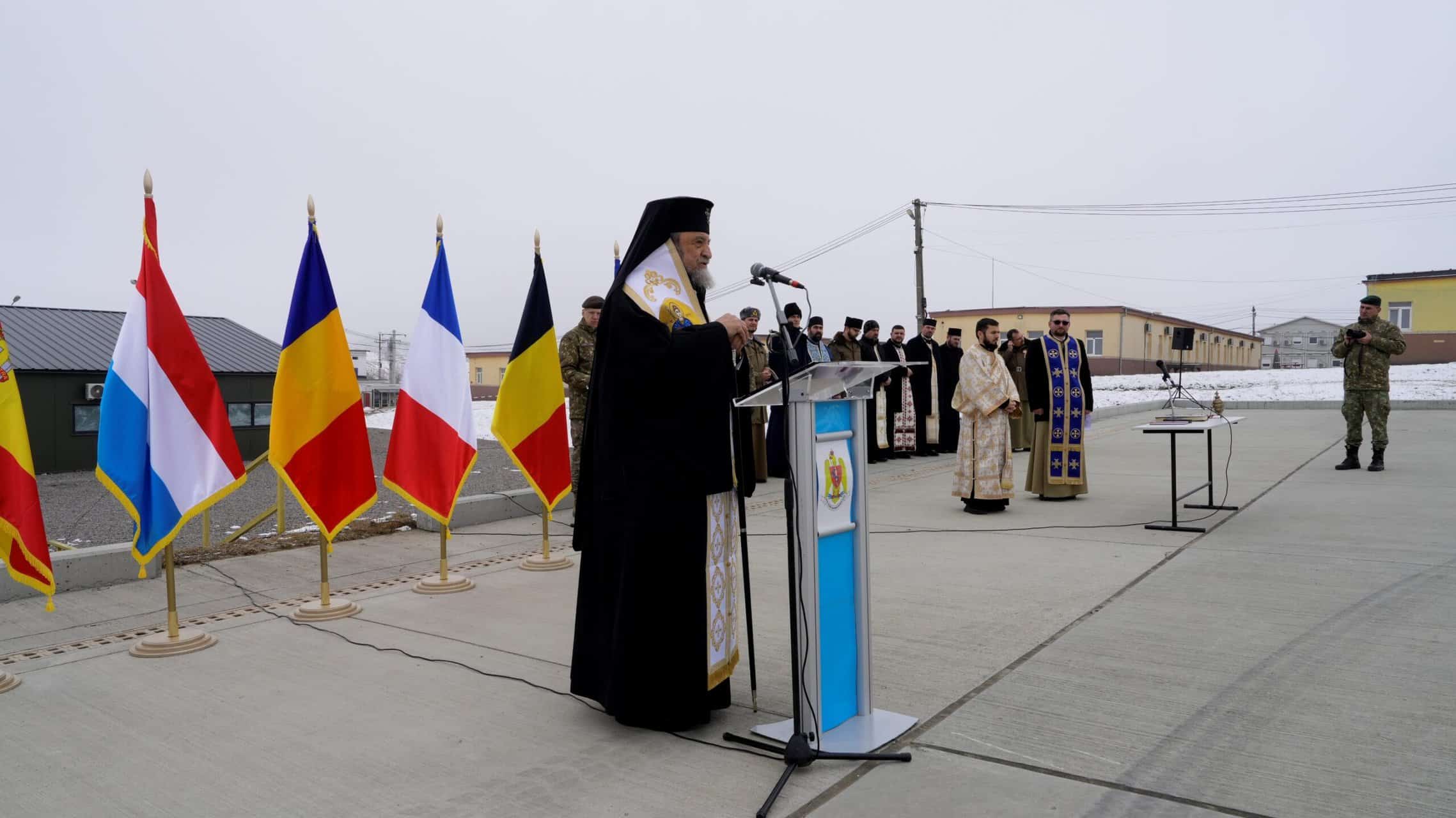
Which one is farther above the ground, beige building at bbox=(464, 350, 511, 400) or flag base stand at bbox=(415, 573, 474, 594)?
beige building at bbox=(464, 350, 511, 400)

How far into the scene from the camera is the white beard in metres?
3.76

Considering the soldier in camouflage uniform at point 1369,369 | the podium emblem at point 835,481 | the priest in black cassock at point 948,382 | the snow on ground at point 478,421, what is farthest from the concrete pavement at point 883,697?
the snow on ground at point 478,421

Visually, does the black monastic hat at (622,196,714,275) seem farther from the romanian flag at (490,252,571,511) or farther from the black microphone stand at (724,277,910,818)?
the romanian flag at (490,252,571,511)

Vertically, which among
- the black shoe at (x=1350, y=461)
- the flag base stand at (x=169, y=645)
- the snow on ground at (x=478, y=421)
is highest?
the snow on ground at (x=478, y=421)

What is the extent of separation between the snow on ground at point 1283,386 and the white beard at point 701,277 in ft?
76.3

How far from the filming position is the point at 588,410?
396cm

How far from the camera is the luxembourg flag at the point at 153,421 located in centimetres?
481

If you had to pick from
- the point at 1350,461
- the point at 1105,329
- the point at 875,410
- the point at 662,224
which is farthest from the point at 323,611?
the point at 1105,329

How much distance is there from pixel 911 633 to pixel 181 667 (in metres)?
3.67

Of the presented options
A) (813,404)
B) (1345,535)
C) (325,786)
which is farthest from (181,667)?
(1345,535)

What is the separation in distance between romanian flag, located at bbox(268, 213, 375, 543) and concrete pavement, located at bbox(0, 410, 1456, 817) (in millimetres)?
745

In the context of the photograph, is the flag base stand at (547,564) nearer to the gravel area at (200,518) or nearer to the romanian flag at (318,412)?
the romanian flag at (318,412)

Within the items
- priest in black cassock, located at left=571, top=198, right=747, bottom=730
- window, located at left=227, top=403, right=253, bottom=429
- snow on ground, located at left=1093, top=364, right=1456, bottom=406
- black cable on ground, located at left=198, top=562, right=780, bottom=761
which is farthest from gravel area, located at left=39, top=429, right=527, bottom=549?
snow on ground, located at left=1093, top=364, right=1456, bottom=406

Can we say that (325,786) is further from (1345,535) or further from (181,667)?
(1345,535)
